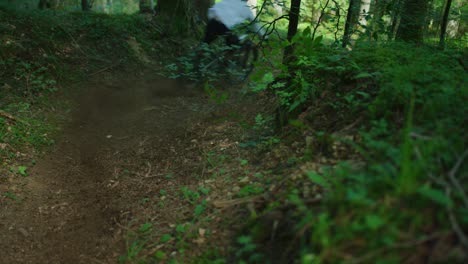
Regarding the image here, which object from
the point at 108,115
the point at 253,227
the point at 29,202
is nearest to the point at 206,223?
the point at 253,227

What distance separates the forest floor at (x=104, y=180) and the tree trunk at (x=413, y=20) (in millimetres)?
3561

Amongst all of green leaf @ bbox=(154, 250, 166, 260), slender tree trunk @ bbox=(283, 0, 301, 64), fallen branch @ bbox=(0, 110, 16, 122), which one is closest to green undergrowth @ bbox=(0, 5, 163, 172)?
fallen branch @ bbox=(0, 110, 16, 122)

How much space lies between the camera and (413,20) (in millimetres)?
5945

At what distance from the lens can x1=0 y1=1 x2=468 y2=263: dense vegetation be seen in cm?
199

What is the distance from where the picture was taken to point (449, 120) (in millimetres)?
2648

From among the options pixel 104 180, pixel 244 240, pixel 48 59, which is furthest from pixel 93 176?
pixel 48 59

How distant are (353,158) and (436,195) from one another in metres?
1.10

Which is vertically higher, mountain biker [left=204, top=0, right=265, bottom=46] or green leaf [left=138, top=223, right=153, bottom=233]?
mountain biker [left=204, top=0, right=265, bottom=46]

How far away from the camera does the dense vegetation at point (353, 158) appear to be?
6.53ft

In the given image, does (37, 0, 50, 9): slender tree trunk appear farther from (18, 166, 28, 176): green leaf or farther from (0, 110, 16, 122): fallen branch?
(18, 166, 28, 176): green leaf

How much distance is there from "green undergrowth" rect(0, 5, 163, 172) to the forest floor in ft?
1.45

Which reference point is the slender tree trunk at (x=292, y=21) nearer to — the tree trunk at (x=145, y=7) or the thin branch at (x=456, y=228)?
the thin branch at (x=456, y=228)

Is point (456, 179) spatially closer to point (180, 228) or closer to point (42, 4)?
point (180, 228)

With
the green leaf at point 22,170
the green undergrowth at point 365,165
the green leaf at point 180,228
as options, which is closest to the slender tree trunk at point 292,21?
the green undergrowth at point 365,165
